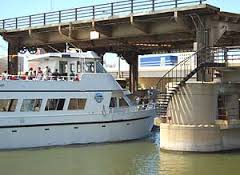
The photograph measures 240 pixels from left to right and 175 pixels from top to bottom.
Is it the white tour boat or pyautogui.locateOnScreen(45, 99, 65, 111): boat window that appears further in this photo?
pyautogui.locateOnScreen(45, 99, 65, 111): boat window

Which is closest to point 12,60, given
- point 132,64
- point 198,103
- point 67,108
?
point 132,64

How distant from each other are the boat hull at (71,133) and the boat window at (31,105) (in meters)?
0.92

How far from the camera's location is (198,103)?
2283 centimetres

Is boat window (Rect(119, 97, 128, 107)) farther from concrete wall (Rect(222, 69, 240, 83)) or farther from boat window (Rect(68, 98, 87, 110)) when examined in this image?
concrete wall (Rect(222, 69, 240, 83))

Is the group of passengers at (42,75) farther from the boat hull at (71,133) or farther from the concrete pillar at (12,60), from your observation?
the concrete pillar at (12,60)

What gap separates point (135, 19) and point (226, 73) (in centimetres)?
749

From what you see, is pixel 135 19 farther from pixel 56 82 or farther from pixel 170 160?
pixel 170 160

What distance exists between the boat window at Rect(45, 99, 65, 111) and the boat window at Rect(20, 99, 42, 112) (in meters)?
0.48

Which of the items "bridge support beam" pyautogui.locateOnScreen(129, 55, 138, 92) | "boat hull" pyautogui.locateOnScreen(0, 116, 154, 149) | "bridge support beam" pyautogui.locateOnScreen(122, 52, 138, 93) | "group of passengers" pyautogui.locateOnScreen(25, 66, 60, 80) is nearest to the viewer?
"boat hull" pyautogui.locateOnScreen(0, 116, 154, 149)

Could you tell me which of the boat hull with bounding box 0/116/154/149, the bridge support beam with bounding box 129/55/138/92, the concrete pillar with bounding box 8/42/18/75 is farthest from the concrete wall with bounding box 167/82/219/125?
the bridge support beam with bounding box 129/55/138/92

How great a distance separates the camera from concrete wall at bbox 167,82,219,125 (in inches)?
896

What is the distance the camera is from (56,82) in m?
26.0

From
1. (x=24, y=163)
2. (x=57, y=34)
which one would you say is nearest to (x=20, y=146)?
(x=24, y=163)

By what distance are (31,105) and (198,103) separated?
8646 mm
